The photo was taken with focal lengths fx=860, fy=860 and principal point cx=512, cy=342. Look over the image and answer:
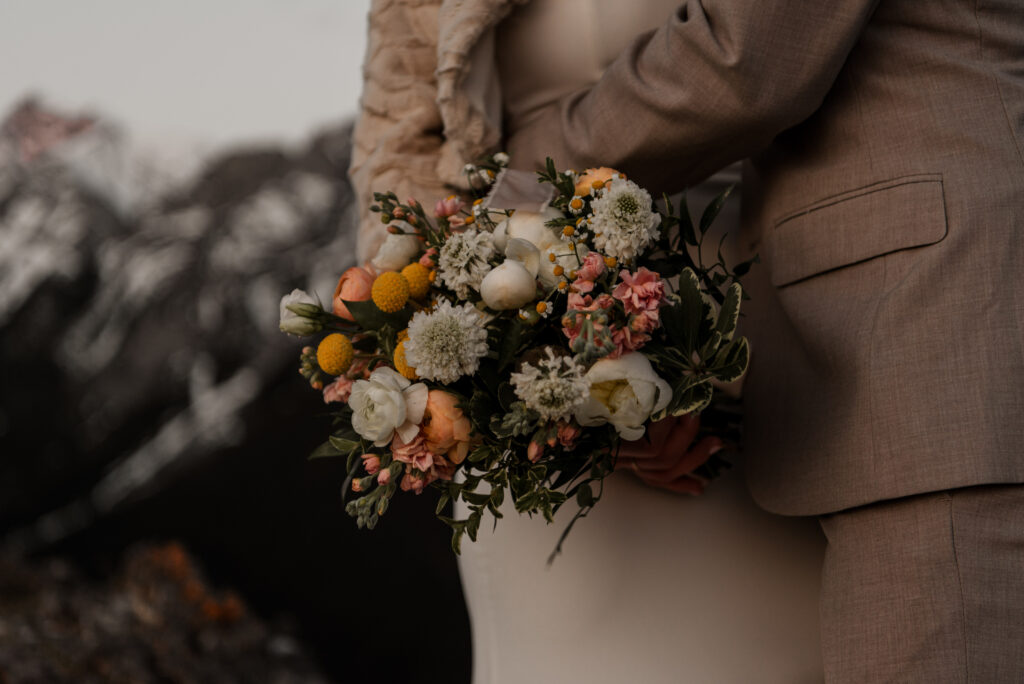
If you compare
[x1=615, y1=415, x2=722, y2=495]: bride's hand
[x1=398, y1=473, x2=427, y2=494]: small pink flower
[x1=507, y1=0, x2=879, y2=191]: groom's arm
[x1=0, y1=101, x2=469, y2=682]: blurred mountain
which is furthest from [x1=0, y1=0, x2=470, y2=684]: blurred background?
[x1=398, y1=473, x2=427, y2=494]: small pink flower

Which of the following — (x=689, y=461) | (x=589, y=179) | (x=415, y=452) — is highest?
(x=589, y=179)

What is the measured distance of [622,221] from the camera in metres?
0.73

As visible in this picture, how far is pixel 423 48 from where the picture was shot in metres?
1.15

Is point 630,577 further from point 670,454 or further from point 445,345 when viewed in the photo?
point 445,345

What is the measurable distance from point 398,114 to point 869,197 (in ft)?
1.98

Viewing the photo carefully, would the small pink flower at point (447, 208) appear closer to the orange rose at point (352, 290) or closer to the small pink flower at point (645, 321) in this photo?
the orange rose at point (352, 290)

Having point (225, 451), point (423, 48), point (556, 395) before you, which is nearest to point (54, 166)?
point (225, 451)

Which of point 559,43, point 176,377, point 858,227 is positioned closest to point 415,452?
point 858,227

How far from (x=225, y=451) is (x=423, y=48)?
148 centimetres

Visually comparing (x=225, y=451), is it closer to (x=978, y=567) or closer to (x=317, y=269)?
(x=317, y=269)

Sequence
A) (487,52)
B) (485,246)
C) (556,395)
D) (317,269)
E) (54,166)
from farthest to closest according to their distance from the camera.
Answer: (317,269), (54,166), (487,52), (485,246), (556,395)

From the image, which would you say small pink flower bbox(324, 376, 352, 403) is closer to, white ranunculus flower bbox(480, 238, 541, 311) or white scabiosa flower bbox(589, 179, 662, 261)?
white ranunculus flower bbox(480, 238, 541, 311)

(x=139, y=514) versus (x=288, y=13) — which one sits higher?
(x=288, y=13)

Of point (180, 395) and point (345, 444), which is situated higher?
point (345, 444)
